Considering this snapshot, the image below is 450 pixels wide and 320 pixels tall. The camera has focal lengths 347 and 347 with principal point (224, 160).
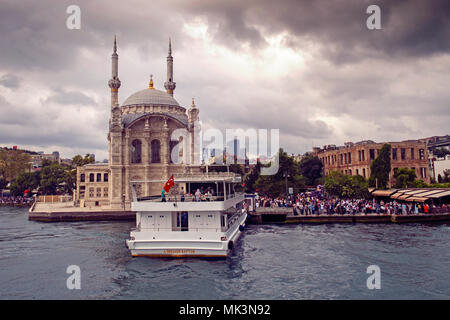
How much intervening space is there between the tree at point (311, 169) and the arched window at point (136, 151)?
133 ft

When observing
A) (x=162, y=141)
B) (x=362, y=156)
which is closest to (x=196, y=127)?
(x=162, y=141)

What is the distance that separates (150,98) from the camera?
5756cm

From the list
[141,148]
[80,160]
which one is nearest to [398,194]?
[141,148]

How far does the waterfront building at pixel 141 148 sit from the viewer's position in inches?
2062

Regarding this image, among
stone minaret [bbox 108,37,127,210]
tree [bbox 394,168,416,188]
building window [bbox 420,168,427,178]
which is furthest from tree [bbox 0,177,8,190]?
building window [bbox 420,168,427,178]

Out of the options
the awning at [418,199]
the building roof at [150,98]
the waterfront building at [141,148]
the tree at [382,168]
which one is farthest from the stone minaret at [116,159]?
the tree at [382,168]

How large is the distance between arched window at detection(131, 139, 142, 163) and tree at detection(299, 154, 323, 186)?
40.5 m

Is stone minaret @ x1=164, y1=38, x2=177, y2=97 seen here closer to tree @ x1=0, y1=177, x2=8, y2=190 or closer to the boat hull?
the boat hull

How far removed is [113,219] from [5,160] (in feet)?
194

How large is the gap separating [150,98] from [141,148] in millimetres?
9132

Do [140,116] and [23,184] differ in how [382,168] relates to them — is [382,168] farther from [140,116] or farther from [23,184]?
[23,184]

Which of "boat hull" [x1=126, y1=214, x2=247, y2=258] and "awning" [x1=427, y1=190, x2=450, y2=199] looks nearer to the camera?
"boat hull" [x1=126, y1=214, x2=247, y2=258]

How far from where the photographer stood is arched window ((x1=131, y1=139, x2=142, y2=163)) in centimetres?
5419

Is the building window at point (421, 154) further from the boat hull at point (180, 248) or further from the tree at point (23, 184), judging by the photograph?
the tree at point (23, 184)
